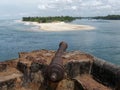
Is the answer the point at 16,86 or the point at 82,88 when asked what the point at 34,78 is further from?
the point at 82,88

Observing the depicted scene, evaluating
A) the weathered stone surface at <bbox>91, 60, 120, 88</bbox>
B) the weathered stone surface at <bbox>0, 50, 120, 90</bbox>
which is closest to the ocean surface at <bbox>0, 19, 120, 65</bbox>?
the weathered stone surface at <bbox>91, 60, 120, 88</bbox>

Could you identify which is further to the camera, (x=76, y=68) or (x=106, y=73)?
(x=76, y=68)

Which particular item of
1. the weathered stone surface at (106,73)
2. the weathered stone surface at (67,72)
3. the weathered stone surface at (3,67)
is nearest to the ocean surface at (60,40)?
the weathered stone surface at (106,73)

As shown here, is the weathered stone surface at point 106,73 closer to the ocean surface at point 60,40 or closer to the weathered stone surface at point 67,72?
the weathered stone surface at point 67,72

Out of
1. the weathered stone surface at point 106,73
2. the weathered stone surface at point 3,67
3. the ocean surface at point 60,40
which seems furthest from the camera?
the ocean surface at point 60,40

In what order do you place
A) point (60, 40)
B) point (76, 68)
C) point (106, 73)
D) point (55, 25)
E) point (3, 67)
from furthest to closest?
point (55, 25)
point (60, 40)
point (3, 67)
point (76, 68)
point (106, 73)

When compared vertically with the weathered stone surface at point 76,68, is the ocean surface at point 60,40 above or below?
below

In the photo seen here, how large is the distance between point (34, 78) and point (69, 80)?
116 cm

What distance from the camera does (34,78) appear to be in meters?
Answer: 8.34

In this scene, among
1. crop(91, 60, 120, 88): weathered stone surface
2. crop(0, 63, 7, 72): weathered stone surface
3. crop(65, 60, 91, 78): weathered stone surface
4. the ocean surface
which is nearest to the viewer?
crop(91, 60, 120, 88): weathered stone surface

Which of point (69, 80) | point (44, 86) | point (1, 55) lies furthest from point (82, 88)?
point (1, 55)

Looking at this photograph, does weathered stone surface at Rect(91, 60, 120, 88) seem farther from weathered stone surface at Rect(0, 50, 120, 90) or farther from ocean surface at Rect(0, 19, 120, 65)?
ocean surface at Rect(0, 19, 120, 65)

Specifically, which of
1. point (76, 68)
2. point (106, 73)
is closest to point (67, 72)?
point (76, 68)

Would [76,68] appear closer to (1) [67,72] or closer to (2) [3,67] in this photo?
(1) [67,72]
